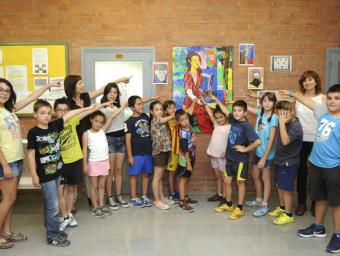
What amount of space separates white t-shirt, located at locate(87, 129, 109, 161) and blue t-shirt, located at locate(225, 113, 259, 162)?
1399 mm

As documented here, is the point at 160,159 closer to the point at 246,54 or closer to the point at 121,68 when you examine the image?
the point at 121,68

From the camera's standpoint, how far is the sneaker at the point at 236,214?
3712mm

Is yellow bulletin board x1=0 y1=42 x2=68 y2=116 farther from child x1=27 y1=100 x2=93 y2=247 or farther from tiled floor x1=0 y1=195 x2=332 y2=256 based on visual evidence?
tiled floor x1=0 y1=195 x2=332 y2=256

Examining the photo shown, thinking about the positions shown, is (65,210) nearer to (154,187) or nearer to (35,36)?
(154,187)

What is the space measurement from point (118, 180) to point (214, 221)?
4.07 ft

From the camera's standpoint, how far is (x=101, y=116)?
12.2 feet

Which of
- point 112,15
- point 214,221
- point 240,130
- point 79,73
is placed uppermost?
point 112,15

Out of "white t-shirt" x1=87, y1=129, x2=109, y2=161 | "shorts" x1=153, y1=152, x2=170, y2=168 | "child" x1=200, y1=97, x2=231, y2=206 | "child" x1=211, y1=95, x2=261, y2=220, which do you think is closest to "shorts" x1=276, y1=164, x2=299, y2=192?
"child" x1=211, y1=95, x2=261, y2=220

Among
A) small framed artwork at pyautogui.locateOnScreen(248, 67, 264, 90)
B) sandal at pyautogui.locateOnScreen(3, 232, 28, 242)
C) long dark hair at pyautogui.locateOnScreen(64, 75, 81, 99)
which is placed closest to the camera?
sandal at pyautogui.locateOnScreen(3, 232, 28, 242)

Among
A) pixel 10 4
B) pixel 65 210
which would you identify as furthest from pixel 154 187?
pixel 10 4

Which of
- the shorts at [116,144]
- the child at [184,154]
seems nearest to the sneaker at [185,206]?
the child at [184,154]

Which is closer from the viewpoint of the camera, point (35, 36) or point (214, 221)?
point (214, 221)

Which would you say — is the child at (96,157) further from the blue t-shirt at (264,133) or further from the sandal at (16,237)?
the blue t-shirt at (264,133)

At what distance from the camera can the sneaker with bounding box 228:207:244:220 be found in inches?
146
